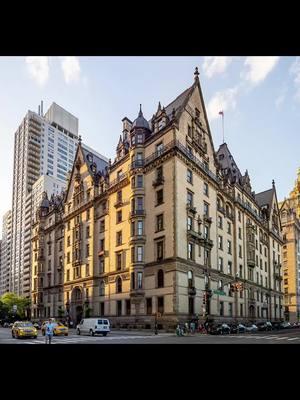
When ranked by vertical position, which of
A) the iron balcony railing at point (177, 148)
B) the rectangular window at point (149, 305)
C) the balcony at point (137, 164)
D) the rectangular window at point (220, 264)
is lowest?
the rectangular window at point (149, 305)

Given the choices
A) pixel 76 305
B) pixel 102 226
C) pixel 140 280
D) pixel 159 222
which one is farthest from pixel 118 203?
pixel 76 305

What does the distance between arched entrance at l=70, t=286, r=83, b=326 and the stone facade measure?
0.57 ft

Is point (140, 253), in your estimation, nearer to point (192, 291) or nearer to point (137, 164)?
point (192, 291)

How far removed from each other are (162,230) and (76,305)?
2772cm

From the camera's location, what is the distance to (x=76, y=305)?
7250 cm

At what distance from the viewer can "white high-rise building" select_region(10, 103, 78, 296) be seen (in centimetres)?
17075

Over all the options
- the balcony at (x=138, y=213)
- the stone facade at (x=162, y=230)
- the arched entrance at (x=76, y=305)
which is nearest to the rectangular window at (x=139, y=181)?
the stone facade at (x=162, y=230)

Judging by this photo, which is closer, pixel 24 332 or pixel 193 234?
pixel 24 332

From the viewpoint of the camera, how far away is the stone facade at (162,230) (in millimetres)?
52656

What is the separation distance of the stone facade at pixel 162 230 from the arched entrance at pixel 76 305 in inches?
6.8

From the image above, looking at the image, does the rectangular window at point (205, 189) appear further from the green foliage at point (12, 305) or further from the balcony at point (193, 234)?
the green foliage at point (12, 305)

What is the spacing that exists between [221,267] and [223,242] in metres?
4.16
